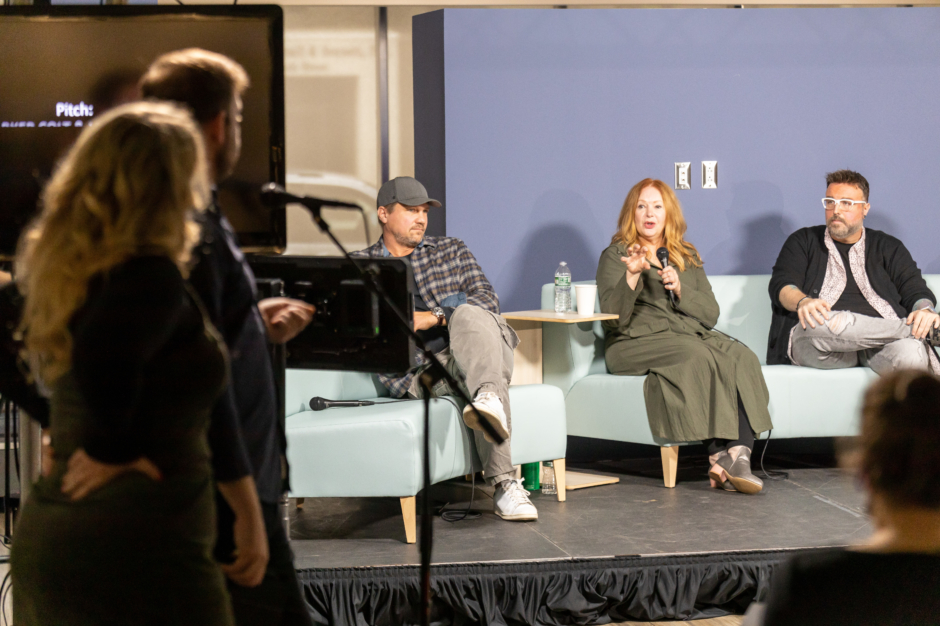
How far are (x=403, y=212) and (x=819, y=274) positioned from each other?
1.79 m

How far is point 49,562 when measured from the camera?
843 mm

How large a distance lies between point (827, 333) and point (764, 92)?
125cm

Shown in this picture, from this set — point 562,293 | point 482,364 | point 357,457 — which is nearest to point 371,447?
point 357,457

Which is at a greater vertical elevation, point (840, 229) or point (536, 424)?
point (840, 229)

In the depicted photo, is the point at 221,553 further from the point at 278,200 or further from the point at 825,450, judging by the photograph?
the point at 825,450

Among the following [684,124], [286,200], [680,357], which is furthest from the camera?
[684,124]

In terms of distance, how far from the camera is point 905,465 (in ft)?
2.89

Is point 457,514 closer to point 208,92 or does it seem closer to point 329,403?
point 329,403

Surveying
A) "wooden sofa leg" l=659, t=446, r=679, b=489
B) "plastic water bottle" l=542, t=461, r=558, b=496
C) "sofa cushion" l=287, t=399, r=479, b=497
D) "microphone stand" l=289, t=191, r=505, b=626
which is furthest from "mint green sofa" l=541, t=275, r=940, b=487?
"microphone stand" l=289, t=191, r=505, b=626

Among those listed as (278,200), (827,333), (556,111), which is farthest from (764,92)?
(278,200)

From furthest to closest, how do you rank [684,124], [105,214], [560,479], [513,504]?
[684,124]
[560,479]
[513,504]
[105,214]

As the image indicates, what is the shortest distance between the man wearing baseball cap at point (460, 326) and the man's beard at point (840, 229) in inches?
61.1

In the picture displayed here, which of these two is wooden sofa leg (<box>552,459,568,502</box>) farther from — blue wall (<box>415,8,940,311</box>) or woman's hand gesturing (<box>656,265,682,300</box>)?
blue wall (<box>415,8,940,311</box>)

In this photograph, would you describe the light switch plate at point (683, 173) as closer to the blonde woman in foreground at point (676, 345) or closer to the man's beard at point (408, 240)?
the blonde woman in foreground at point (676, 345)
